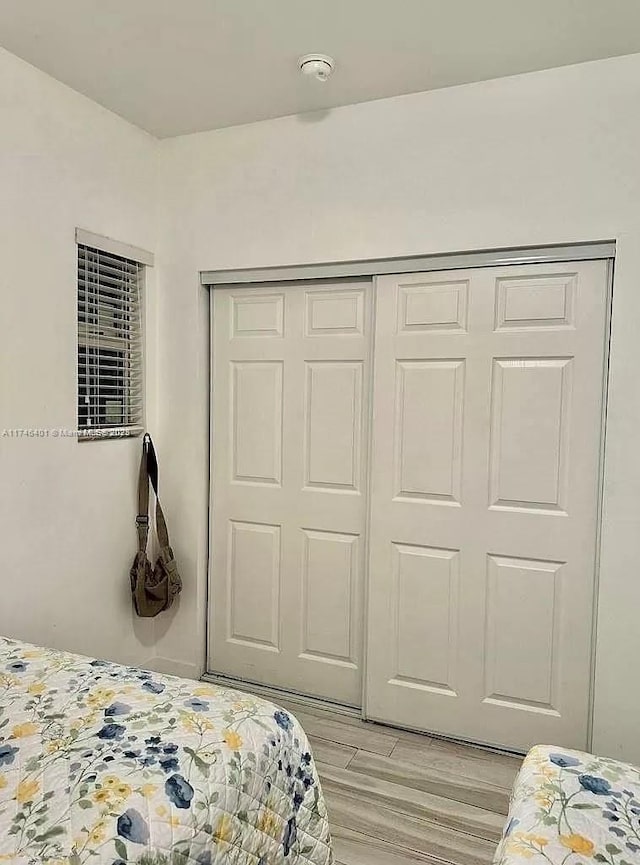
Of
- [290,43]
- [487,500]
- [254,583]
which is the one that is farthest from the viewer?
[254,583]

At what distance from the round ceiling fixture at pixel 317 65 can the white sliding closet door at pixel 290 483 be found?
809 millimetres

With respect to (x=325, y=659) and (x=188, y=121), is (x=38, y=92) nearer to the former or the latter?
(x=188, y=121)

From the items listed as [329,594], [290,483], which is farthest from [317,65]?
[329,594]

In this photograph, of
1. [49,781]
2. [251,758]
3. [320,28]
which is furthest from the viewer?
[320,28]

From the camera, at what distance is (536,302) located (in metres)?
2.38

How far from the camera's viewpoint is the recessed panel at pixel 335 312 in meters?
2.73

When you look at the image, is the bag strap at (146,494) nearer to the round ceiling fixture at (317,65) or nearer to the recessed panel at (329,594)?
the recessed panel at (329,594)

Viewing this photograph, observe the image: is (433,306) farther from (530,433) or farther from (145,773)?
(145,773)

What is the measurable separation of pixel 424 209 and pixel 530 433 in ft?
3.22

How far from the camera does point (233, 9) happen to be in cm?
196

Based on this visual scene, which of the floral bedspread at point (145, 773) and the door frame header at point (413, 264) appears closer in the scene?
the floral bedspread at point (145, 773)

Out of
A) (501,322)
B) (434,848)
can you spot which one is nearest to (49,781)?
(434,848)

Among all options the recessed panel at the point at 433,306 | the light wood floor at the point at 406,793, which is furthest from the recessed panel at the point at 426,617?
the recessed panel at the point at 433,306

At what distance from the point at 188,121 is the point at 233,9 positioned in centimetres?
87
